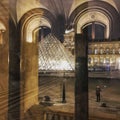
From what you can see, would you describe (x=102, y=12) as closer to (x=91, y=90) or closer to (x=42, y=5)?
(x=42, y=5)

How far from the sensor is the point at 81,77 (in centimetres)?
612

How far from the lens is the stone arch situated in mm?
11961

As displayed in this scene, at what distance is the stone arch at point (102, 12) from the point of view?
471 inches

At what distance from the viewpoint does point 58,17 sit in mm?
14875

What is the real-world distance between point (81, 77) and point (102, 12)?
8.65m

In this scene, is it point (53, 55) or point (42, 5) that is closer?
point (53, 55)

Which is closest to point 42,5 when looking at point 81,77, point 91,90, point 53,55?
point 53,55

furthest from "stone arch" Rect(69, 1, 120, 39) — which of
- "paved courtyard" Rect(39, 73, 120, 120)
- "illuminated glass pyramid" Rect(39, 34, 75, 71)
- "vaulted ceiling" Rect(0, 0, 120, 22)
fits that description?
"illuminated glass pyramid" Rect(39, 34, 75, 71)

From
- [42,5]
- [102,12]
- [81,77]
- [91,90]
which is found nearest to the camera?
[81,77]

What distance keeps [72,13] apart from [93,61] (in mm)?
10459

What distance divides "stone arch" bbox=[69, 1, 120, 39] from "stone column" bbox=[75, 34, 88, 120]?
5.85m

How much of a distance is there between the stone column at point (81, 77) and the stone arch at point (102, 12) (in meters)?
5.85

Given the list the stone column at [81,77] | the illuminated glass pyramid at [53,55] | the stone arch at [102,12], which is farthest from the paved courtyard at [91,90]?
the stone arch at [102,12]

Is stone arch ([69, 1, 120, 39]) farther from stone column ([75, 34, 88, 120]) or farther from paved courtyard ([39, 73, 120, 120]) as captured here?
stone column ([75, 34, 88, 120])
